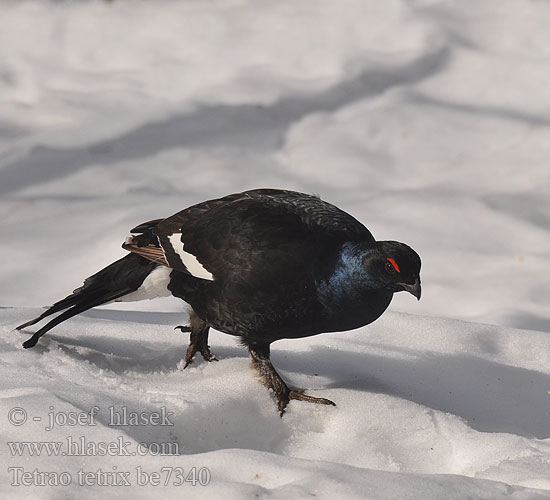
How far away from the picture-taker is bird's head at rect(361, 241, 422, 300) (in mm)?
2896

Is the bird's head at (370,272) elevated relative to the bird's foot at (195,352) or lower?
elevated

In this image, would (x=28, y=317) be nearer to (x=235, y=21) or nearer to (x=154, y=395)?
(x=154, y=395)

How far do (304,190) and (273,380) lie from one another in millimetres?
2527

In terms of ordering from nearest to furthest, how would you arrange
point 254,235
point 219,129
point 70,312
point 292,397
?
point 254,235 → point 292,397 → point 70,312 → point 219,129

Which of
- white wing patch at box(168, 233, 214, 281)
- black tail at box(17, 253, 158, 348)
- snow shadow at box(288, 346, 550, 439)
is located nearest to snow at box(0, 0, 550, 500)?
snow shadow at box(288, 346, 550, 439)

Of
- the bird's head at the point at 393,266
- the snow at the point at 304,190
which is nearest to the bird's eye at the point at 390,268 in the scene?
the bird's head at the point at 393,266

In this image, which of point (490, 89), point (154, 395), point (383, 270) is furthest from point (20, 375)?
point (490, 89)

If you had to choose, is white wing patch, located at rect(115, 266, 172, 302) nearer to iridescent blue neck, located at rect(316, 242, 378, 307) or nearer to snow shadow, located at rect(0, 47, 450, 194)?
iridescent blue neck, located at rect(316, 242, 378, 307)

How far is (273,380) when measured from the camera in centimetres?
320

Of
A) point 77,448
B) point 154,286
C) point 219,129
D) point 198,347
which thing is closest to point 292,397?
point 198,347

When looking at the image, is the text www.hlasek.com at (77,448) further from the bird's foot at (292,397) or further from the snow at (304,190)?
the bird's foot at (292,397)

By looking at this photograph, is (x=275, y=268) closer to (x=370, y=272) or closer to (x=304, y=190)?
(x=370, y=272)

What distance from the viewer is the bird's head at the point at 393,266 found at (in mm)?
2896

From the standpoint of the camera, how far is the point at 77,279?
4570 millimetres
